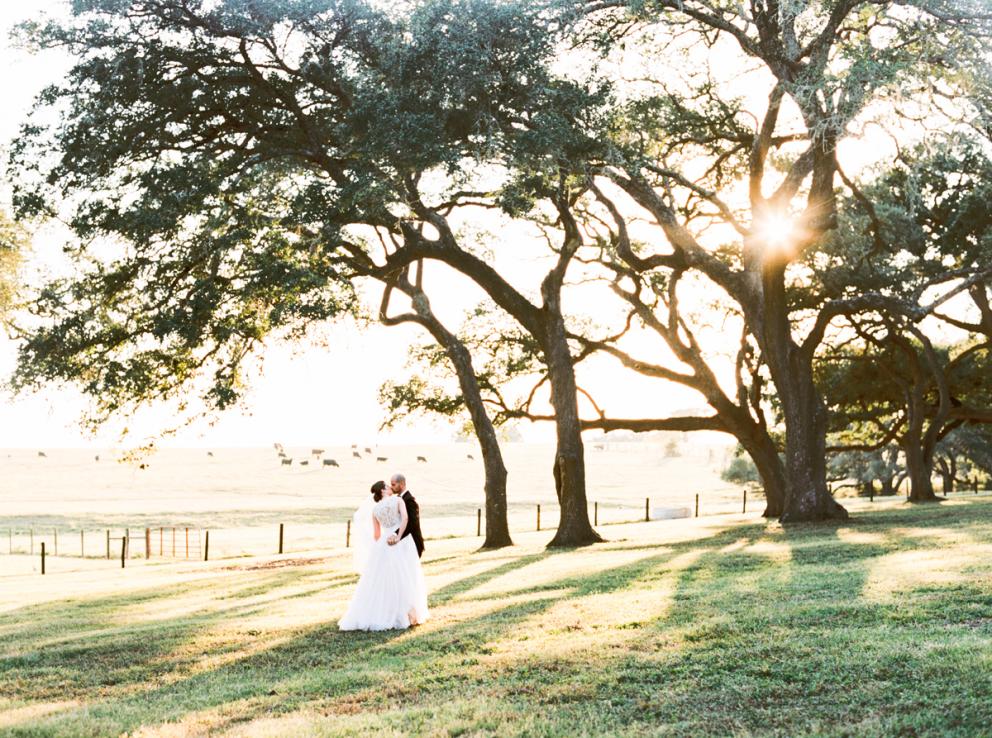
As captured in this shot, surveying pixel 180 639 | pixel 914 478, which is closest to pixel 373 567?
pixel 180 639

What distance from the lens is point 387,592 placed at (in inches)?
536

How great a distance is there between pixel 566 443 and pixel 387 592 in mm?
15022

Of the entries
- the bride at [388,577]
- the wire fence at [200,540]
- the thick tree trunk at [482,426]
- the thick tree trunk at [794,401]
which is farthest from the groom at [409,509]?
the wire fence at [200,540]

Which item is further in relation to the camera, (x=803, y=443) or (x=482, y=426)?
(x=482, y=426)

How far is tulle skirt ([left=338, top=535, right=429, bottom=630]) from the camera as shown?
13.6m

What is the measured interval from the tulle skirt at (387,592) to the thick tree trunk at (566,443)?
14.2 metres

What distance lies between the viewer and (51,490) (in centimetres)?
9900

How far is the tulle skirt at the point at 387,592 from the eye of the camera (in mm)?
13562

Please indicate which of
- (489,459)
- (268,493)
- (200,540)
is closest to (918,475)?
(489,459)

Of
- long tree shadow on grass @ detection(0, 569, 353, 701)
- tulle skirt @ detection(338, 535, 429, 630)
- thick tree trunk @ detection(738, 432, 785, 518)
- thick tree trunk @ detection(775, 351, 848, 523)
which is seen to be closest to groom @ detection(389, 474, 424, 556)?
tulle skirt @ detection(338, 535, 429, 630)

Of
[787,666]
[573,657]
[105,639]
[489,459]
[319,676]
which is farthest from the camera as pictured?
[489,459]

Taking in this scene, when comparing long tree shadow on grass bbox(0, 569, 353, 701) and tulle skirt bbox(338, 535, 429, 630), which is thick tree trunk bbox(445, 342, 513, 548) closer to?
long tree shadow on grass bbox(0, 569, 353, 701)

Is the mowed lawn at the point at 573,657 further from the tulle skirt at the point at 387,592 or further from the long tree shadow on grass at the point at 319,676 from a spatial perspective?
the tulle skirt at the point at 387,592

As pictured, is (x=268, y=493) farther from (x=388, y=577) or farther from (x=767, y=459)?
(x=388, y=577)
